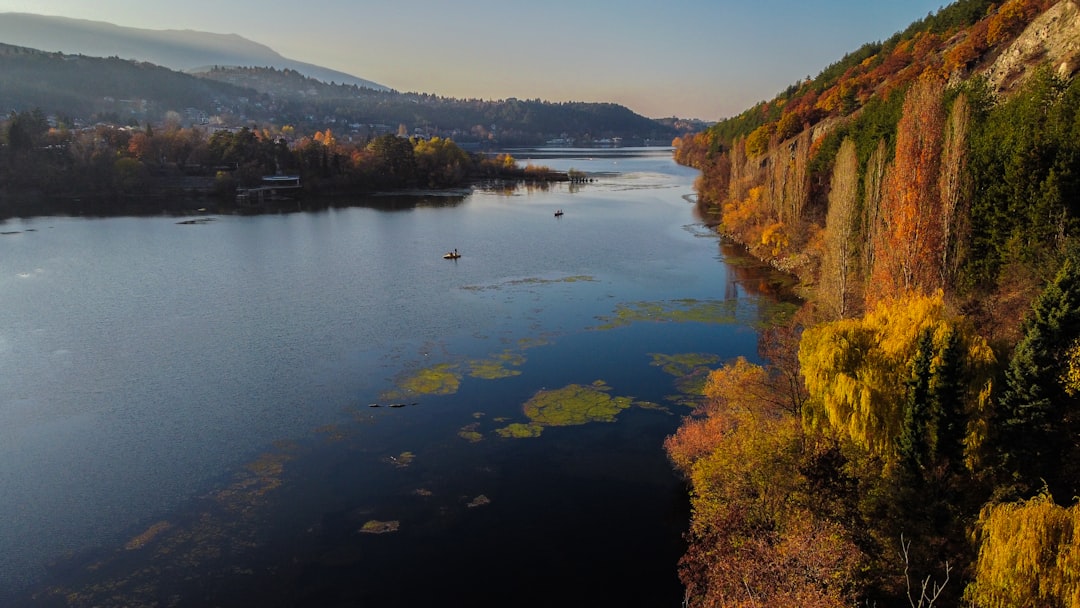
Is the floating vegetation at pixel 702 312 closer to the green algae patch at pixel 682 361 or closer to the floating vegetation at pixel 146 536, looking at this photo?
the green algae patch at pixel 682 361

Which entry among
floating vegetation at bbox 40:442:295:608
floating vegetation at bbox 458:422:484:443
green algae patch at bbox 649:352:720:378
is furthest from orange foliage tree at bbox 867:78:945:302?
floating vegetation at bbox 40:442:295:608

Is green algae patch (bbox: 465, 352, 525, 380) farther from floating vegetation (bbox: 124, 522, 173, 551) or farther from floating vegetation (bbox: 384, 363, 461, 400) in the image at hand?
floating vegetation (bbox: 124, 522, 173, 551)

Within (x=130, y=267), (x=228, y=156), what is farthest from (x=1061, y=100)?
(x=228, y=156)

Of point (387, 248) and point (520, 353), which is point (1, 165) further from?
point (520, 353)

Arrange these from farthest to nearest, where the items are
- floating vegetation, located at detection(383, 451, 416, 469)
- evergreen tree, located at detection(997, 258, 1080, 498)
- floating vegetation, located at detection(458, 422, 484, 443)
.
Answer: floating vegetation, located at detection(458, 422, 484, 443)
floating vegetation, located at detection(383, 451, 416, 469)
evergreen tree, located at detection(997, 258, 1080, 498)

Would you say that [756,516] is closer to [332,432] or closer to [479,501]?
[479,501]

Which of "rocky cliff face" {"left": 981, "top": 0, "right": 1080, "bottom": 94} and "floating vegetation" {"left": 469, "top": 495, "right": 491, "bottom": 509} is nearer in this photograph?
"floating vegetation" {"left": 469, "top": 495, "right": 491, "bottom": 509}

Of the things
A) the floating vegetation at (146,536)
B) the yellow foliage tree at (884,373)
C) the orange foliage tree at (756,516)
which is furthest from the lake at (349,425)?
the yellow foliage tree at (884,373)

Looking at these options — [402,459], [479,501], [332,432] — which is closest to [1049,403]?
[479,501]
